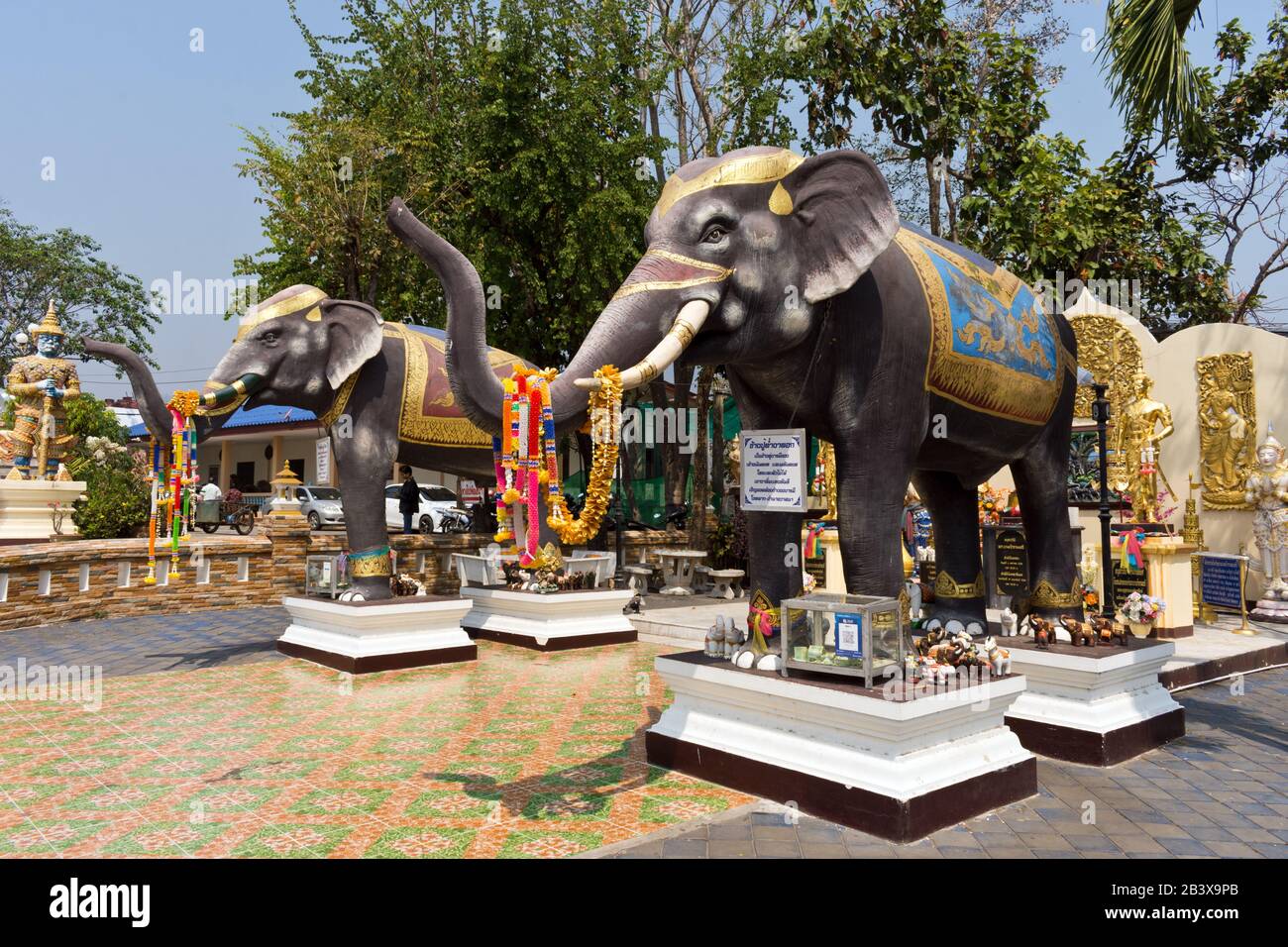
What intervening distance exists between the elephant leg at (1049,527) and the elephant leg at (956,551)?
365mm

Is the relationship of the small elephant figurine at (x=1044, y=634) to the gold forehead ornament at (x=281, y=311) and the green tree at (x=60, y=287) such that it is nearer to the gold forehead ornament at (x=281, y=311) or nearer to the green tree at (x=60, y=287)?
the gold forehead ornament at (x=281, y=311)

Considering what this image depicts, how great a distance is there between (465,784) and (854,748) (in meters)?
2.14

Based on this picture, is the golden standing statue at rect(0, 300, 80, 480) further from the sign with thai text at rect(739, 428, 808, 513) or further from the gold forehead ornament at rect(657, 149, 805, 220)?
the sign with thai text at rect(739, 428, 808, 513)

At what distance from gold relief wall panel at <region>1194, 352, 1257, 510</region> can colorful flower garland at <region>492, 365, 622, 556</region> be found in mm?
10890

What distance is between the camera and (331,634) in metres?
8.57

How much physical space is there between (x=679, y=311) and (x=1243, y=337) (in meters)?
10.8

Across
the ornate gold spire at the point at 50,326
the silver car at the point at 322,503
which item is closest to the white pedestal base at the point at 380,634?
the ornate gold spire at the point at 50,326

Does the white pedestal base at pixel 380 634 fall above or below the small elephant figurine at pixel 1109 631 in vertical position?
below

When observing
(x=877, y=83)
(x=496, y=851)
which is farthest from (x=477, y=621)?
(x=877, y=83)

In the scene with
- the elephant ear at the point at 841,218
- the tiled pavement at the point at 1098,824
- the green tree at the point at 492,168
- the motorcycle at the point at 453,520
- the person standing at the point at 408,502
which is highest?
the green tree at the point at 492,168

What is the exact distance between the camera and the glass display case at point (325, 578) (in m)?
9.02

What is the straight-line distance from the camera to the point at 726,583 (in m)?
14.2

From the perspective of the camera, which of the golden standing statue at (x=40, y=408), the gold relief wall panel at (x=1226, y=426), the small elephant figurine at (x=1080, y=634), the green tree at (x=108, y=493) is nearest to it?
the small elephant figurine at (x=1080, y=634)

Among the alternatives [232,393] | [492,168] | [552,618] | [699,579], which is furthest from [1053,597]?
[492,168]
